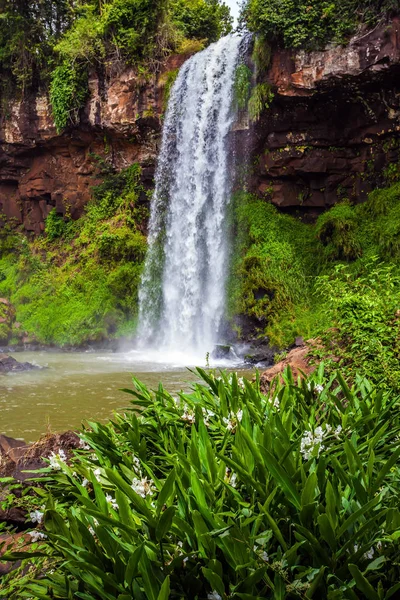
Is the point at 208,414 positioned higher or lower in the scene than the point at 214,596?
higher

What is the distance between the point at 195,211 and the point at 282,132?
11.8 feet

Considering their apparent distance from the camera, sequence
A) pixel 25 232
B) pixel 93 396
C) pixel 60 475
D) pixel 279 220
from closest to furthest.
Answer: pixel 60 475 < pixel 93 396 < pixel 279 220 < pixel 25 232

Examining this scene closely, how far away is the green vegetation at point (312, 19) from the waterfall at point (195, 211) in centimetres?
185

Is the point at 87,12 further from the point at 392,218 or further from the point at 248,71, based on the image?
the point at 392,218

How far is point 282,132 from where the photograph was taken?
1598cm

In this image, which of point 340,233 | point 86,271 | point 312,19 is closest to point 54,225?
point 86,271

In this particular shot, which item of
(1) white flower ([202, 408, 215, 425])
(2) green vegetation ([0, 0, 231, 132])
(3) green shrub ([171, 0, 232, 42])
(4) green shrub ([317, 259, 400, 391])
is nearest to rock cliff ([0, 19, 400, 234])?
(2) green vegetation ([0, 0, 231, 132])

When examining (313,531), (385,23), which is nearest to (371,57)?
(385,23)

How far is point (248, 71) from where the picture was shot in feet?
52.0

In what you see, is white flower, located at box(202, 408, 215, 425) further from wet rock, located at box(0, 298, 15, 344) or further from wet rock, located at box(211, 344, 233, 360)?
wet rock, located at box(0, 298, 15, 344)

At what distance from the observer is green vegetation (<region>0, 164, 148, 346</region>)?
Result: 693 inches

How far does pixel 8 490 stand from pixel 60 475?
60 cm

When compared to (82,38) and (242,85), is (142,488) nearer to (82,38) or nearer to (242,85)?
(242,85)

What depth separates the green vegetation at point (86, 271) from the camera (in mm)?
17594
